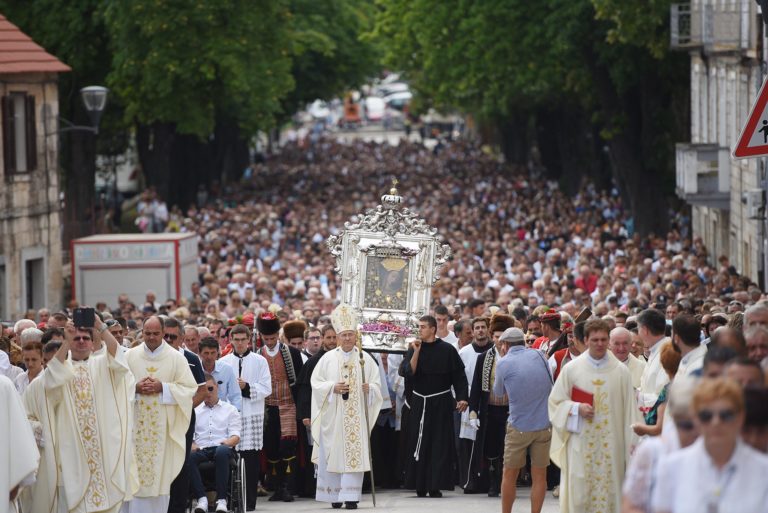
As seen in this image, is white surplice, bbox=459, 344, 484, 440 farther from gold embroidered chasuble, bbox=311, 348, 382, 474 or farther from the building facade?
the building facade

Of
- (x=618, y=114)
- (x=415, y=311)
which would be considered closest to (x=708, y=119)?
(x=618, y=114)

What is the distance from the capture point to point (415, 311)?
18859mm

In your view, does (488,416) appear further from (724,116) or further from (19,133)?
(724,116)

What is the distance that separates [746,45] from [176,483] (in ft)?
73.8

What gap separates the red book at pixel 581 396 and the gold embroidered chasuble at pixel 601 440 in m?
0.02

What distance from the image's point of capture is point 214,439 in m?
15.3

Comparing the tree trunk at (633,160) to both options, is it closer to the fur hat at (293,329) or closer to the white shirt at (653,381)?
the fur hat at (293,329)

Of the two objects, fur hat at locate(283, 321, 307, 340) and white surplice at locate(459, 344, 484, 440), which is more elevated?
fur hat at locate(283, 321, 307, 340)

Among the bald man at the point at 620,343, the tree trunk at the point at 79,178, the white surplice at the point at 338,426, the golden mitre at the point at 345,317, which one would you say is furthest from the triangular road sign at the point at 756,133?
the tree trunk at the point at 79,178

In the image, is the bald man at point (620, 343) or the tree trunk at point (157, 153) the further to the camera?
the tree trunk at point (157, 153)

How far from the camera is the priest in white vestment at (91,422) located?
44.0ft

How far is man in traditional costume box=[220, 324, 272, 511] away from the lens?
628 inches

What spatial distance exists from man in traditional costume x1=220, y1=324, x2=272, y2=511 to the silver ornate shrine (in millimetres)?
2795

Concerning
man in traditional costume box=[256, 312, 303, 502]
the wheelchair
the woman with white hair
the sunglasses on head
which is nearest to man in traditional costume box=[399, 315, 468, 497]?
man in traditional costume box=[256, 312, 303, 502]
